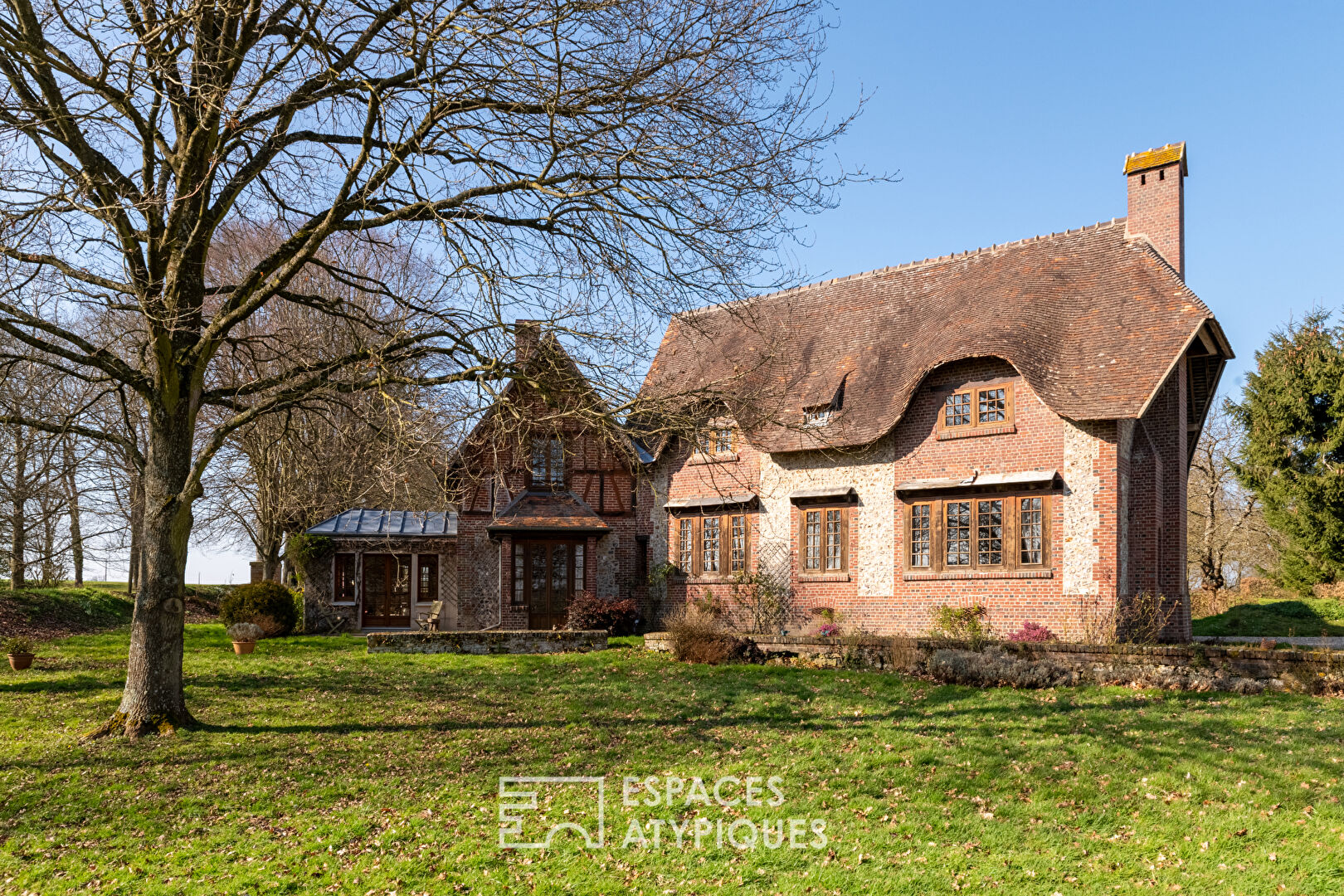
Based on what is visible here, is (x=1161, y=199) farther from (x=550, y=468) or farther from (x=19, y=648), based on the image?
(x=19, y=648)

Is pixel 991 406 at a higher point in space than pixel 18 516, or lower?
higher

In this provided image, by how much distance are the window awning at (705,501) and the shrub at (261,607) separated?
904 cm

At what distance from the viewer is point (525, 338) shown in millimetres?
9742

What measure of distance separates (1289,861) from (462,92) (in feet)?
31.3


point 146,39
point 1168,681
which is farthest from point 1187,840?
point 146,39

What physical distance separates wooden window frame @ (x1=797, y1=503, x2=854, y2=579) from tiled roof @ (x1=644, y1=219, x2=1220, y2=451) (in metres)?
1.40

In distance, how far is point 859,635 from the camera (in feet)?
52.2

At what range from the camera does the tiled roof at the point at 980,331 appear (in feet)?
52.9

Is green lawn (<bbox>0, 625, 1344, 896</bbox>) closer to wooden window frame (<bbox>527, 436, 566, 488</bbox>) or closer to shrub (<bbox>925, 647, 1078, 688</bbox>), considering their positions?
shrub (<bbox>925, 647, 1078, 688</bbox>)

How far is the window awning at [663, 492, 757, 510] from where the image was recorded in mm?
20938

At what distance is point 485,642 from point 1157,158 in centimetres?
1621

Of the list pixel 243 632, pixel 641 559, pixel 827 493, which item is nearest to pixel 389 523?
pixel 641 559

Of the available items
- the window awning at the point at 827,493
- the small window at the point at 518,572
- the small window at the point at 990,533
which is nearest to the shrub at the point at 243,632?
the small window at the point at 518,572

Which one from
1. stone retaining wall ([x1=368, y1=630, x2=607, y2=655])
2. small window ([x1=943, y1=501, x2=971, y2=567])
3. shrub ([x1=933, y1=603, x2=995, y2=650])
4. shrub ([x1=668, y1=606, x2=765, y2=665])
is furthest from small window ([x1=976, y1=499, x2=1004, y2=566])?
stone retaining wall ([x1=368, y1=630, x2=607, y2=655])
